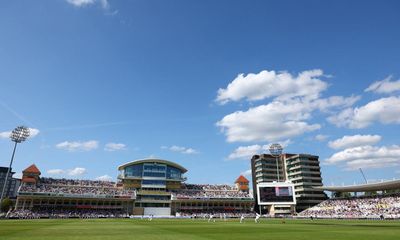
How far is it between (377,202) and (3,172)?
19992 centimetres

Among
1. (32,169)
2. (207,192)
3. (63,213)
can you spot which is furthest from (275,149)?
(32,169)

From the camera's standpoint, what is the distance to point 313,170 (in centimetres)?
12194

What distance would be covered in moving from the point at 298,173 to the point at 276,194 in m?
32.5

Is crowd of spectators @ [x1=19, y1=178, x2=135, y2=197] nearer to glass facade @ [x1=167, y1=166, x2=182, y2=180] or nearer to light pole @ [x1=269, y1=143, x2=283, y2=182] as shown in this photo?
glass facade @ [x1=167, y1=166, x2=182, y2=180]

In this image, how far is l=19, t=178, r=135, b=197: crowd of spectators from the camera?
85.6 metres

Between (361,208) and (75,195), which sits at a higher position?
(75,195)

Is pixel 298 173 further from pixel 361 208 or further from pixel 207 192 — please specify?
pixel 361 208

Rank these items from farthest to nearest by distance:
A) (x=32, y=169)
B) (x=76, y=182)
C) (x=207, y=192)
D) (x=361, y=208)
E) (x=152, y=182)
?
(x=207, y=192), (x=152, y=182), (x=76, y=182), (x=32, y=169), (x=361, y=208)

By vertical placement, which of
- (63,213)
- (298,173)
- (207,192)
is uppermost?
(298,173)

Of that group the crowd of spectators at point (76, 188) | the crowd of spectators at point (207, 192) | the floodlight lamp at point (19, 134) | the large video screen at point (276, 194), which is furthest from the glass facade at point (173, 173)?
the floodlight lamp at point (19, 134)

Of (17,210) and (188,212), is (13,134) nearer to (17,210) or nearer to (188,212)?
(17,210)

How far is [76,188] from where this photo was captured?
95500 millimetres

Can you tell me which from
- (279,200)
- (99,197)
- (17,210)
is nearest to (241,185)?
(279,200)

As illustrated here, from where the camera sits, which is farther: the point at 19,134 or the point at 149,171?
the point at 149,171
